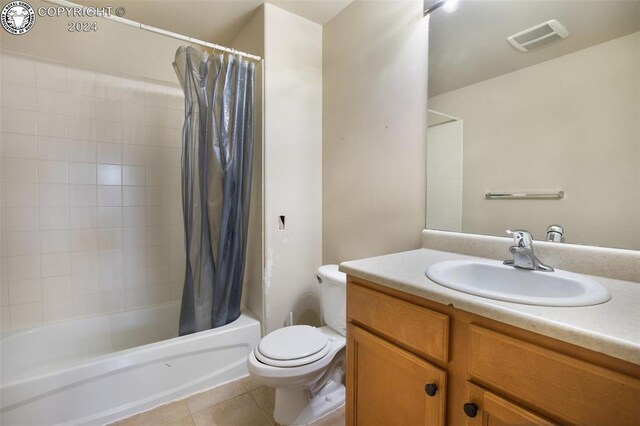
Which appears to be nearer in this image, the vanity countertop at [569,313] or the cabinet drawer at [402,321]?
the vanity countertop at [569,313]

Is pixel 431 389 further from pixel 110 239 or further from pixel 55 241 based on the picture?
pixel 55 241

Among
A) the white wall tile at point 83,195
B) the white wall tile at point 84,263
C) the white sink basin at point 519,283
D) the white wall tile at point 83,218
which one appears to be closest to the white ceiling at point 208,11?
the white wall tile at point 83,195

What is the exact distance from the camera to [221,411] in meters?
1.54

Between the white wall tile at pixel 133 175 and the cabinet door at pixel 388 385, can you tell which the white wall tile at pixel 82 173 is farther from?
the cabinet door at pixel 388 385

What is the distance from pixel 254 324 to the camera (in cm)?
187

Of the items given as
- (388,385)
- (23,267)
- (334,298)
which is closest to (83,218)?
(23,267)

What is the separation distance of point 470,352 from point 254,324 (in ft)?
4.74

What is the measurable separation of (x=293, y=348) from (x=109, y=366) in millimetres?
932

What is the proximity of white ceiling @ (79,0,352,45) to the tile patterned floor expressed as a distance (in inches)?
93.8

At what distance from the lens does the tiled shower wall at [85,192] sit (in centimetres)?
179

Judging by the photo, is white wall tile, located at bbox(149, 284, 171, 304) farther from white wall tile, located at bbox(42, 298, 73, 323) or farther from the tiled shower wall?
white wall tile, located at bbox(42, 298, 73, 323)

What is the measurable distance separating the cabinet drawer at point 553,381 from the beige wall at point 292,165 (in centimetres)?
139

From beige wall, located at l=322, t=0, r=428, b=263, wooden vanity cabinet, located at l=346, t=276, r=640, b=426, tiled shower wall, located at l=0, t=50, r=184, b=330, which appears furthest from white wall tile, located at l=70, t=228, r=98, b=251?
wooden vanity cabinet, located at l=346, t=276, r=640, b=426

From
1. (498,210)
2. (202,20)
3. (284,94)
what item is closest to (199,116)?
(284,94)
